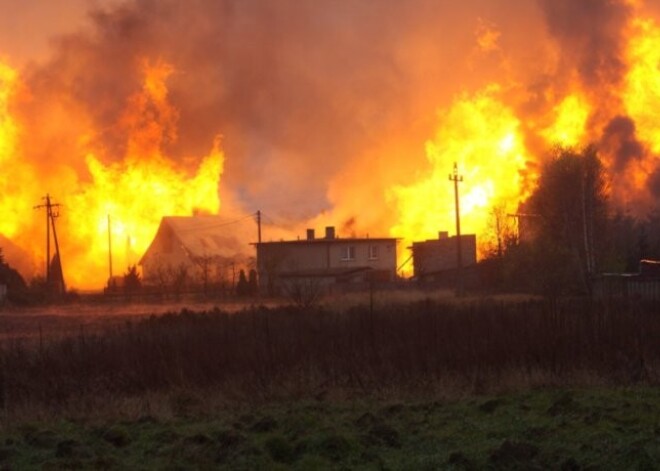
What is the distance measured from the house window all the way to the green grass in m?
61.2

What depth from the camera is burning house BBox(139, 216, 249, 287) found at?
8612 centimetres

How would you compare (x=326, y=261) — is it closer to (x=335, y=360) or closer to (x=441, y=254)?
(x=441, y=254)

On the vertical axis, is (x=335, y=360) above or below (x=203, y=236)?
below

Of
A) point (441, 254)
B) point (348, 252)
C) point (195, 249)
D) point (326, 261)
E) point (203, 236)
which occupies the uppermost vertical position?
point (203, 236)

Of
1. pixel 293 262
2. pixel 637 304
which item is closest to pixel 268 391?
pixel 637 304

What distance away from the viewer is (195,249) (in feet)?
289

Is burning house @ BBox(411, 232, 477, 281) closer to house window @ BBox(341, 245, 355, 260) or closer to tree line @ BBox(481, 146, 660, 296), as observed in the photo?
house window @ BBox(341, 245, 355, 260)

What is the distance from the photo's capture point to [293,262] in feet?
242

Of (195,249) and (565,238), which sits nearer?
(565,238)

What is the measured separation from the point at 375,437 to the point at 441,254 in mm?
63965

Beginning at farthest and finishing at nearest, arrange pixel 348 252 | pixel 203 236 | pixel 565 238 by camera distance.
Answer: pixel 203 236 → pixel 348 252 → pixel 565 238

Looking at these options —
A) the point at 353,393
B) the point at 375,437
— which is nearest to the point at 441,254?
the point at 353,393

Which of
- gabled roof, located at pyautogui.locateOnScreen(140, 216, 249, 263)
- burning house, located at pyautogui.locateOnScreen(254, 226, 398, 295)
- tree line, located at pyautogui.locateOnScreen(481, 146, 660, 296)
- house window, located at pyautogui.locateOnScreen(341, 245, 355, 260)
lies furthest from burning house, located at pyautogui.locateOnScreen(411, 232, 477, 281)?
gabled roof, located at pyautogui.locateOnScreen(140, 216, 249, 263)

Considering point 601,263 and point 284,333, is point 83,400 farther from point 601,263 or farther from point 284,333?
point 601,263
